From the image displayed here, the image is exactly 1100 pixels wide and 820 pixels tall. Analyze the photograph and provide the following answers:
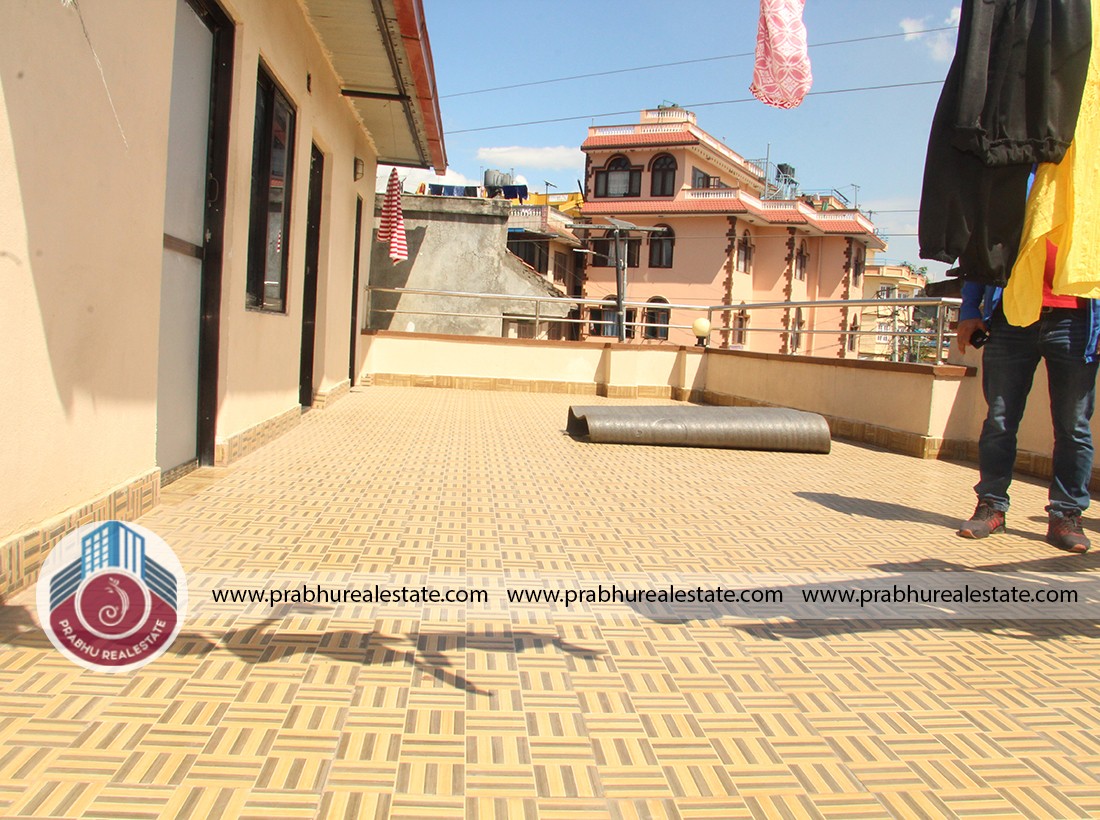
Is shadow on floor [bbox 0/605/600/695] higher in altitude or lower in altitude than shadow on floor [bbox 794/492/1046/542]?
lower

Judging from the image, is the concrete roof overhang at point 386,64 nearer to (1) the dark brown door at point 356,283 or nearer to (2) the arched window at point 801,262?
(1) the dark brown door at point 356,283

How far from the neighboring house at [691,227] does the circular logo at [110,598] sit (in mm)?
36922

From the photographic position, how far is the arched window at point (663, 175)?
4156cm

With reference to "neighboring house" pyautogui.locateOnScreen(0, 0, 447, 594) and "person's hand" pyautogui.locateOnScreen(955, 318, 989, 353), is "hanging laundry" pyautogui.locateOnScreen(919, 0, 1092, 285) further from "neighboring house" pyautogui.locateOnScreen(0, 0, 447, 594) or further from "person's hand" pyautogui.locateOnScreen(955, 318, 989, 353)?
"neighboring house" pyautogui.locateOnScreen(0, 0, 447, 594)

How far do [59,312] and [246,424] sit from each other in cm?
298

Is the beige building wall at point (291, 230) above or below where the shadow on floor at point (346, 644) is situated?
above

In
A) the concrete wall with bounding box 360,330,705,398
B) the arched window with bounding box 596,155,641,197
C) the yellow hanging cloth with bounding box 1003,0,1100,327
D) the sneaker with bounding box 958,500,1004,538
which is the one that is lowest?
the sneaker with bounding box 958,500,1004,538

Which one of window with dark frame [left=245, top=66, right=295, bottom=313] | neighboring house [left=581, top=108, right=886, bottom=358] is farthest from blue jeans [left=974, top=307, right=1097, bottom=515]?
neighboring house [left=581, top=108, right=886, bottom=358]

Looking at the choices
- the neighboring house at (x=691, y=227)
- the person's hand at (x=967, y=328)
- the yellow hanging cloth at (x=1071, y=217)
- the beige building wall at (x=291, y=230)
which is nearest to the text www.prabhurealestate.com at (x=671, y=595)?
the yellow hanging cloth at (x=1071, y=217)

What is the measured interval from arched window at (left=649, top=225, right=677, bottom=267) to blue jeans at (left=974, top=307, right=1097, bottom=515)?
38436 millimetres

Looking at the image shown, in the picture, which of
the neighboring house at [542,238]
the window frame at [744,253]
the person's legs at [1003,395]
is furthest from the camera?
the window frame at [744,253]

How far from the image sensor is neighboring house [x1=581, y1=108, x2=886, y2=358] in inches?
1607

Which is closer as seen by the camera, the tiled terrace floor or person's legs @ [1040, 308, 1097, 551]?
the tiled terrace floor

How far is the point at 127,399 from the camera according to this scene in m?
3.62
